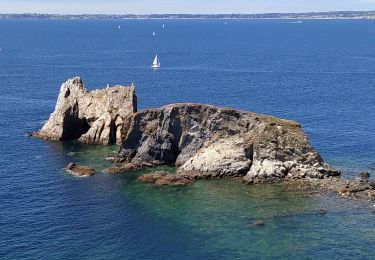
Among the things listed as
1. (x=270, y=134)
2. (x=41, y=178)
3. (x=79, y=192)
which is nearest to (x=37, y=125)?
(x=41, y=178)

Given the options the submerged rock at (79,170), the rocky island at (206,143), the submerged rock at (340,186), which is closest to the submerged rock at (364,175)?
Result: the submerged rock at (340,186)

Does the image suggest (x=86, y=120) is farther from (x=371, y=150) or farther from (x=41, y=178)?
(x=371, y=150)

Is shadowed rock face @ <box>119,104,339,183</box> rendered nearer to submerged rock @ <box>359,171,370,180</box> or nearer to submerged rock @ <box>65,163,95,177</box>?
submerged rock @ <box>359,171,370,180</box>

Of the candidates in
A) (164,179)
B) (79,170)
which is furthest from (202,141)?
(79,170)

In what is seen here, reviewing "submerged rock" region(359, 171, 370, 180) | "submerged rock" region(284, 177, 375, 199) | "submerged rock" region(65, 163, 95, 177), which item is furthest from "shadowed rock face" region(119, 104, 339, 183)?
"submerged rock" region(65, 163, 95, 177)

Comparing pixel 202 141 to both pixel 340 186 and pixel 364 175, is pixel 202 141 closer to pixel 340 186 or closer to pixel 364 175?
pixel 340 186
